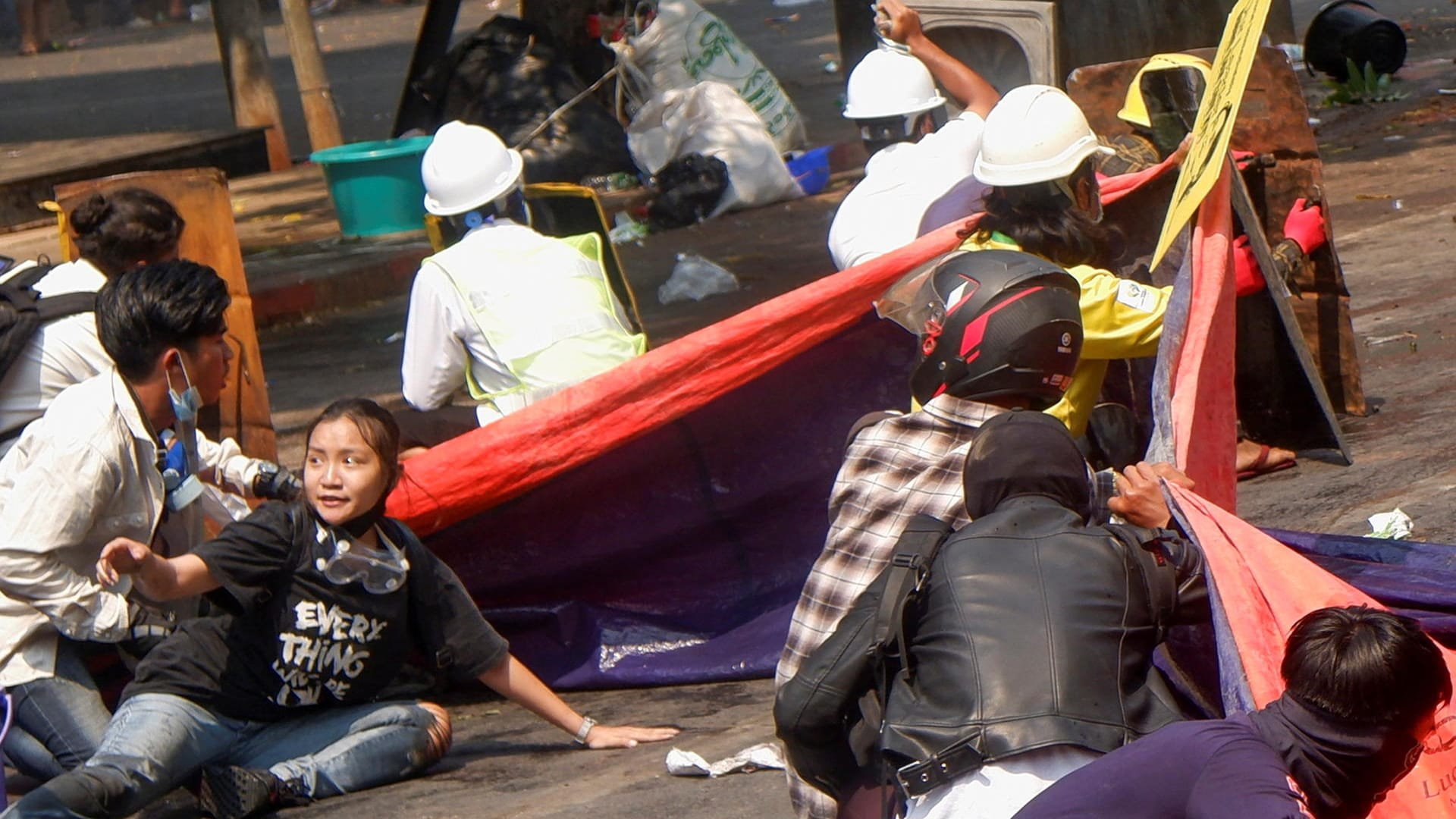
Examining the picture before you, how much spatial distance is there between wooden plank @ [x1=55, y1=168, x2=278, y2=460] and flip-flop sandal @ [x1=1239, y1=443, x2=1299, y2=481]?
2.77 m

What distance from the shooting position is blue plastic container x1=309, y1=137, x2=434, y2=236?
977 centimetres

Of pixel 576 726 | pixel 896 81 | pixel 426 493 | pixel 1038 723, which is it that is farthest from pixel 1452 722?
pixel 896 81

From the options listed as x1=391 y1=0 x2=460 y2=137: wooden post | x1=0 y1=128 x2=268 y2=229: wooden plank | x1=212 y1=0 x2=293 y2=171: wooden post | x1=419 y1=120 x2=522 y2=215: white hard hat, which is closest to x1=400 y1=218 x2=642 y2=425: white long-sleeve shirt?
x1=419 y1=120 x2=522 y2=215: white hard hat

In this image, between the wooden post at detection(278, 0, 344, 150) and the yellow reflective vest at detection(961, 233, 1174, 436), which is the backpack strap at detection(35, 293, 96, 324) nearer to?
the yellow reflective vest at detection(961, 233, 1174, 436)

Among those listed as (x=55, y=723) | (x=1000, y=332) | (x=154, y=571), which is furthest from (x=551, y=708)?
(x=1000, y=332)

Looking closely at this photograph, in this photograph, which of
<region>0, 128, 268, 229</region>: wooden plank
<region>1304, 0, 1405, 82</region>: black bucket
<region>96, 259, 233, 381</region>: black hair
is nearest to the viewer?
<region>96, 259, 233, 381</region>: black hair

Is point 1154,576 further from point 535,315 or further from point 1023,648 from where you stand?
point 535,315

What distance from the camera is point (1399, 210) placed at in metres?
8.50

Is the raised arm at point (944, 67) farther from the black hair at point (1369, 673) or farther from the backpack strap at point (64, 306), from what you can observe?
the black hair at point (1369, 673)

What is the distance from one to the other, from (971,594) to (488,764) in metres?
1.98

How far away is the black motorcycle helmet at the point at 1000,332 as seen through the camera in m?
2.96

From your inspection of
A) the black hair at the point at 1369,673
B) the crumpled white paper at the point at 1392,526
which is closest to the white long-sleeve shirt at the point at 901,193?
the crumpled white paper at the point at 1392,526

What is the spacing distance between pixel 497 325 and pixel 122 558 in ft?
5.06

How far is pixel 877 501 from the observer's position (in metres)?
2.96
